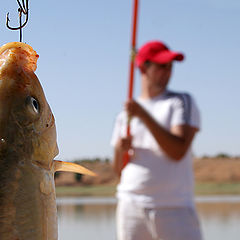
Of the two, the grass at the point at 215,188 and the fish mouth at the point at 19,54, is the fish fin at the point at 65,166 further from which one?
the grass at the point at 215,188

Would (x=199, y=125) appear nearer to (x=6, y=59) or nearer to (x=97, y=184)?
(x=6, y=59)

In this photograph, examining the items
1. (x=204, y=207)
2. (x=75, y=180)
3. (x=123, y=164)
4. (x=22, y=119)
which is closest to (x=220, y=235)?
(x=204, y=207)

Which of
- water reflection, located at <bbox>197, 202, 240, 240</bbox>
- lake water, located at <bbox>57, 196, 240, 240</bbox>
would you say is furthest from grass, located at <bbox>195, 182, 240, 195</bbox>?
water reflection, located at <bbox>197, 202, 240, 240</bbox>

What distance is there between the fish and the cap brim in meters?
2.34

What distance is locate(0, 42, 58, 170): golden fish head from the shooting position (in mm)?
1017

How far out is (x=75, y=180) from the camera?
1455 centimetres

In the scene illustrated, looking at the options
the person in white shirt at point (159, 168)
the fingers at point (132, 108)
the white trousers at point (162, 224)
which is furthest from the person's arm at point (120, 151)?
the white trousers at point (162, 224)

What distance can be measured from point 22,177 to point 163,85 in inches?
94.4

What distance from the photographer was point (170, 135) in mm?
3035

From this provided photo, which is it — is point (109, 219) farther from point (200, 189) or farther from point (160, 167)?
point (160, 167)

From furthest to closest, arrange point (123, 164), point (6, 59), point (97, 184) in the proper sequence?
1. point (97, 184)
2. point (123, 164)
3. point (6, 59)

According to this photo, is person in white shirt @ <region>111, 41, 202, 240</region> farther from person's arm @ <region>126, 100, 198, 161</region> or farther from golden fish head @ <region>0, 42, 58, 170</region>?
golden fish head @ <region>0, 42, 58, 170</region>

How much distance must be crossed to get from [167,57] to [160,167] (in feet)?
2.56

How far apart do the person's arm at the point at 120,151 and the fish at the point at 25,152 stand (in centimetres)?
216
